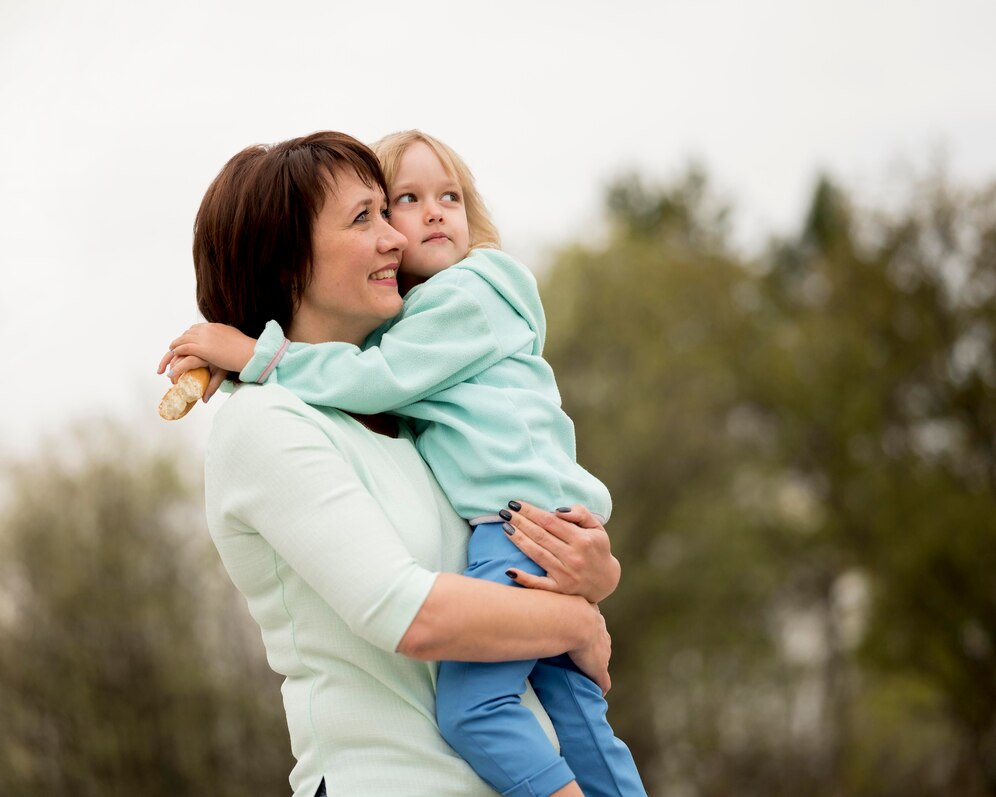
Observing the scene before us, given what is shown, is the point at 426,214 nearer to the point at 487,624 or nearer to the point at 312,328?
the point at 312,328

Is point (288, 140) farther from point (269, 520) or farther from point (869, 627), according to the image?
point (869, 627)

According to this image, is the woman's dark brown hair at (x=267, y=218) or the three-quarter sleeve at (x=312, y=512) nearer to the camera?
the three-quarter sleeve at (x=312, y=512)

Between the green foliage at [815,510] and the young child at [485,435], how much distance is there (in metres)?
15.1

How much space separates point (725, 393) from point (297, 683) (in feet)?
59.8

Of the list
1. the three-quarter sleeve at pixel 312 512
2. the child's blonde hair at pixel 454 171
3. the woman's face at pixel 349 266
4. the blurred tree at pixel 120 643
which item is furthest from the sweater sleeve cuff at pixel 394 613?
the blurred tree at pixel 120 643

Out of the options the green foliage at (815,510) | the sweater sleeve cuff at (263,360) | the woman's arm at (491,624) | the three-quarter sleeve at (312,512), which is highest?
the sweater sleeve cuff at (263,360)

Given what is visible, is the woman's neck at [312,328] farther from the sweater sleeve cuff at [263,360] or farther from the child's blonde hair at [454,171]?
the child's blonde hair at [454,171]

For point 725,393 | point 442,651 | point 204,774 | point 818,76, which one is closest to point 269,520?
point 442,651

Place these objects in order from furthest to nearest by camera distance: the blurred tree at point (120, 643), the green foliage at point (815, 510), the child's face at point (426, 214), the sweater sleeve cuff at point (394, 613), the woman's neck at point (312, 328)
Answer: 1. the green foliage at point (815, 510)
2. the blurred tree at point (120, 643)
3. the child's face at point (426, 214)
4. the woman's neck at point (312, 328)
5. the sweater sleeve cuff at point (394, 613)

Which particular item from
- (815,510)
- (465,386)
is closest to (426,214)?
(465,386)

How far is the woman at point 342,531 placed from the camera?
1823 mm

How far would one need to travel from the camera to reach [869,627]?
1725 cm

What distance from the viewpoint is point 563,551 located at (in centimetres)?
205

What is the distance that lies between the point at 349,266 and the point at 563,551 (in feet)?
2.02
